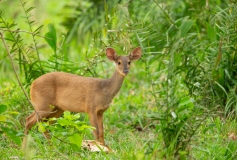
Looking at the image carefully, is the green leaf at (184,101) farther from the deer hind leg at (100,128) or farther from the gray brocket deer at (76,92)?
the gray brocket deer at (76,92)

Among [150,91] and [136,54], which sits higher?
[150,91]

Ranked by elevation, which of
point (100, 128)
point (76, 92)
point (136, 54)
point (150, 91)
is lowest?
point (100, 128)

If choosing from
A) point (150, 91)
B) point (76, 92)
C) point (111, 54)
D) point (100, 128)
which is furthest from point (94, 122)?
point (150, 91)

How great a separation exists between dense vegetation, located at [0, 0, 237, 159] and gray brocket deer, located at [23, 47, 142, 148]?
0.24 meters

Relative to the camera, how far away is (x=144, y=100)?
811cm

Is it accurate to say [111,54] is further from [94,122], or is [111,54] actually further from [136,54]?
[94,122]

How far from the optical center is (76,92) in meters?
6.75

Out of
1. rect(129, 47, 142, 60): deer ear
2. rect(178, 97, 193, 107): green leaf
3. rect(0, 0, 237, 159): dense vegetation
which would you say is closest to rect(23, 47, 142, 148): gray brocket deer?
rect(129, 47, 142, 60): deer ear

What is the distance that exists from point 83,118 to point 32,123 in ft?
2.85

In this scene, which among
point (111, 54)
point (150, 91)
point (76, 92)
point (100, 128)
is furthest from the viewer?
point (111, 54)

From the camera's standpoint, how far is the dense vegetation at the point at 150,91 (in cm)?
509

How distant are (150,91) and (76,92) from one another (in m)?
1.67

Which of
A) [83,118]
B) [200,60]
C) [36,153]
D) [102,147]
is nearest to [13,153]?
[36,153]

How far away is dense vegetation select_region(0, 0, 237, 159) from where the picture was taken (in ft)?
16.7
